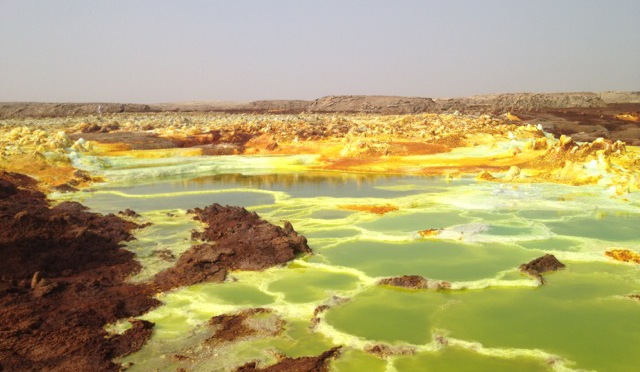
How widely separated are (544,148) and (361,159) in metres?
6.76

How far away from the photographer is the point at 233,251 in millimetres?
7992

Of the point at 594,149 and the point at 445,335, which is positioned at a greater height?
the point at 594,149

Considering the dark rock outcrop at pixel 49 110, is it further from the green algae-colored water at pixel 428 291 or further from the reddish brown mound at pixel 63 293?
the reddish brown mound at pixel 63 293

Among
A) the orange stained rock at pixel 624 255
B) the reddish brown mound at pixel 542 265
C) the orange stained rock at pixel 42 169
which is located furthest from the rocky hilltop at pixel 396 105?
the reddish brown mound at pixel 542 265

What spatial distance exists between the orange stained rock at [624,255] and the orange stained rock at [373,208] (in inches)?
181

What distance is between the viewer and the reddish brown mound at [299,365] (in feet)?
14.9

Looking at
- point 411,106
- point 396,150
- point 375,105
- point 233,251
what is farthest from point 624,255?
point 375,105

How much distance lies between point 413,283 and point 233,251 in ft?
9.36

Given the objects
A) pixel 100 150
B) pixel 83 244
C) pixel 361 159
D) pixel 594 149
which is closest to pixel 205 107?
pixel 100 150

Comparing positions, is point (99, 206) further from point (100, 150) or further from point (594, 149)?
point (594, 149)

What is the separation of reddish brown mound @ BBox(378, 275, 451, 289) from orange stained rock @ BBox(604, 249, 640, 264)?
3058 millimetres

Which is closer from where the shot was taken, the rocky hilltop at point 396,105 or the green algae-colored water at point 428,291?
the green algae-colored water at point 428,291

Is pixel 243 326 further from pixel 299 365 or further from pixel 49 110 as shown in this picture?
pixel 49 110

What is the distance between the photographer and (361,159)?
67.0 feet
